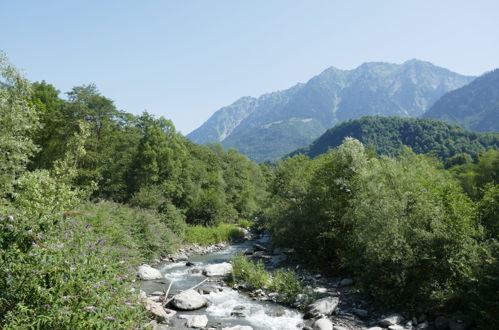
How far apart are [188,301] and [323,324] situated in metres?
7.11

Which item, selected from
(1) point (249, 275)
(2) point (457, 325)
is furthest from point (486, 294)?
(1) point (249, 275)

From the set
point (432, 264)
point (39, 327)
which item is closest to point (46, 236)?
point (39, 327)

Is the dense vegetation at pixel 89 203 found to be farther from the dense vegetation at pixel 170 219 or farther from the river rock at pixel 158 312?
the river rock at pixel 158 312

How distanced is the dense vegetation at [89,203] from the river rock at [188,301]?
11.0ft

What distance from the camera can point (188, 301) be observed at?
56.6ft

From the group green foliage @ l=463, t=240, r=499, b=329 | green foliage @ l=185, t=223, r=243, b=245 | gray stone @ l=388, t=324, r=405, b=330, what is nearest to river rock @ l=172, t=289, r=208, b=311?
gray stone @ l=388, t=324, r=405, b=330

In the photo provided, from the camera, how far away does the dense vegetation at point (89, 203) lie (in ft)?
22.2

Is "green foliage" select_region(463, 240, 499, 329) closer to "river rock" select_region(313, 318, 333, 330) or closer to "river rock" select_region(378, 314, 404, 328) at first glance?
"river rock" select_region(378, 314, 404, 328)

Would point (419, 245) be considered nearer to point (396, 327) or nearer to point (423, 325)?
point (423, 325)

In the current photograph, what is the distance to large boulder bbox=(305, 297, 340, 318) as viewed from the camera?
53.2 ft

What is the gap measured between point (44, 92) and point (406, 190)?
5606 cm

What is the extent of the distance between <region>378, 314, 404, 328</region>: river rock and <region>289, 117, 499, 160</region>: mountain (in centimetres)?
7975

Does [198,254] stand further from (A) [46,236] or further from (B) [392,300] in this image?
(A) [46,236]

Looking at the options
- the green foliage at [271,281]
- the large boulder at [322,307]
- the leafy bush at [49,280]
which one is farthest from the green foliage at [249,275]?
the leafy bush at [49,280]
